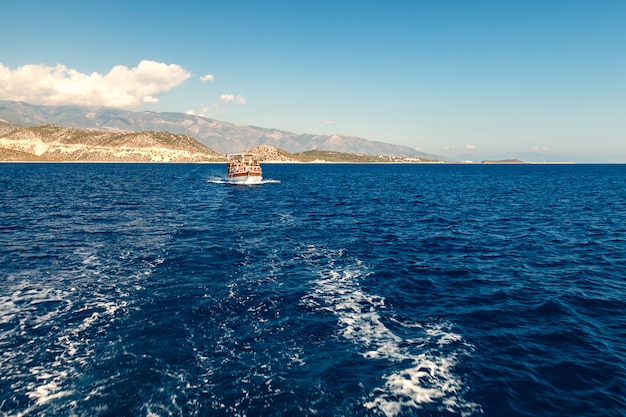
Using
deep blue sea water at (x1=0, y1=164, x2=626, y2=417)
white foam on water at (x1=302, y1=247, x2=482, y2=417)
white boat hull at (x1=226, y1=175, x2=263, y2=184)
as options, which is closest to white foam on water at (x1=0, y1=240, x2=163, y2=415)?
deep blue sea water at (x1=0, y1=164, x2=626, y2=417)

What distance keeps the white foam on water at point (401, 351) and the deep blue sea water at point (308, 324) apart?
83mm

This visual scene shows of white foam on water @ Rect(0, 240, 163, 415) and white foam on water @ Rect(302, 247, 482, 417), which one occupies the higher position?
white foam on water @ Rect(302, 247, 482, 417)

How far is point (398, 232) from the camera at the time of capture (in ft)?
150

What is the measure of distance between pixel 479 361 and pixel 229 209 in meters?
53.5

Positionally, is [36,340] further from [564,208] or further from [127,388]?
[564,208]

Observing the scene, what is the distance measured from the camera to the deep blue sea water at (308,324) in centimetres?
1362

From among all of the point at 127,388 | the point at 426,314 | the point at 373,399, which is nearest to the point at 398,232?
the point at 426,314

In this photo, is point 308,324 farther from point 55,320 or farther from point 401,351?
point 55,320

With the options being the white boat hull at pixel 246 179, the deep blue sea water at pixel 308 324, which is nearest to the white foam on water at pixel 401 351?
the deep blue sea water at pixel 308 324

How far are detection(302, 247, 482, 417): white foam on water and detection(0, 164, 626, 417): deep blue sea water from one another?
3.3 inches

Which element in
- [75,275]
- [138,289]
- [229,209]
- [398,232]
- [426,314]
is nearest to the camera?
[426,314]

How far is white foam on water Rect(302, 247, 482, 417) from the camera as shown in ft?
44.4

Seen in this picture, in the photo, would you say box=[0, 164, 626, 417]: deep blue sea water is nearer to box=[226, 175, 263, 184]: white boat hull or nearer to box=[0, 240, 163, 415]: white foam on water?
box=[0, 240, 163, 415]: white foam on water

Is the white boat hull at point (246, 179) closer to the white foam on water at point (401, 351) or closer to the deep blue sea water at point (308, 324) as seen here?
the deep blue sea water at point (308, 324)
